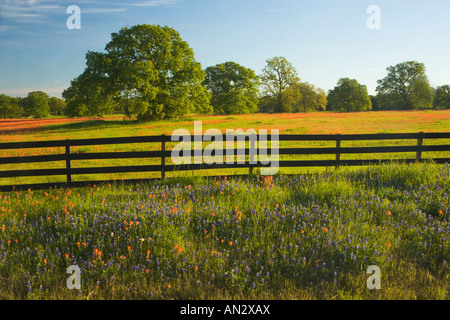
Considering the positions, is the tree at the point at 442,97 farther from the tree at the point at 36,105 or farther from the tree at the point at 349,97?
the tree at the point at 36,105

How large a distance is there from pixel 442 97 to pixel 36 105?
263ft

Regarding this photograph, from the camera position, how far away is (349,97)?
77.0m

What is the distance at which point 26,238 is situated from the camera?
5.37 meters

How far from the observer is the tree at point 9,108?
49.7 m

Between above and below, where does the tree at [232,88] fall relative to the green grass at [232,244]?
above

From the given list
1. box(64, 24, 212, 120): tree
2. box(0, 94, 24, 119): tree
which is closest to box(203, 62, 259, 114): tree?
box(64, 24, 212, 120): tree

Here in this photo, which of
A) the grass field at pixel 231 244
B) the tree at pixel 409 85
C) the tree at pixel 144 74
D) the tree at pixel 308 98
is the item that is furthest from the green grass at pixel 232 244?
the tree at pixel 409 85

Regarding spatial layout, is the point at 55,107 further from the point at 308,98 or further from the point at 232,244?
the point at 232,244

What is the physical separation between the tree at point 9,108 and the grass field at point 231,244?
5296 centimetres

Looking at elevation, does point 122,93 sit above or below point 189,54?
below

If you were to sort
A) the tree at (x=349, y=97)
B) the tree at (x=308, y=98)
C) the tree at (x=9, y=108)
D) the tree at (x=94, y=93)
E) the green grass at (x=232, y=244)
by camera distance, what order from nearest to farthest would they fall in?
the green grass at (x=232, y=244) < the tree at (x=94, y=93) < the tree at (x=9, y=108) < the tree at (x=308, y=98) < the tree at (x=349, y=97)
